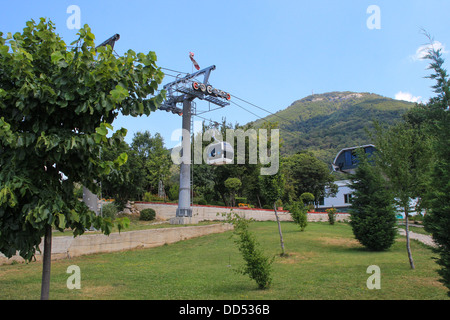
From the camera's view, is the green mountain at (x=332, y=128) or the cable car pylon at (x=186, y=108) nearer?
the cable car pylon at (x=186, y=108)

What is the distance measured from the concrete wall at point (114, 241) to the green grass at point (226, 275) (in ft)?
1.73

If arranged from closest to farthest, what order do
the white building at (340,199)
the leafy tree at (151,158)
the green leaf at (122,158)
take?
the green leaf at (122,158) → the leafy tree at (151,158) → the white building at (340,199)

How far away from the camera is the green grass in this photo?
838cm

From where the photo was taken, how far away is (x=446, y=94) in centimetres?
666

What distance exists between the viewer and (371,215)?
16.1 meters

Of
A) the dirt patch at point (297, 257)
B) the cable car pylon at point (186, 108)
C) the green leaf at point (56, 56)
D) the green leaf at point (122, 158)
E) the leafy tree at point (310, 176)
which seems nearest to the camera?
the green leaf at point (56, 56)

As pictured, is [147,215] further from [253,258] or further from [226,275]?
[253,258]

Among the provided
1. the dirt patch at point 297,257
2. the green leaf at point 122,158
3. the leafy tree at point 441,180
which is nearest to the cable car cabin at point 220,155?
the dirt patch at point 297,257

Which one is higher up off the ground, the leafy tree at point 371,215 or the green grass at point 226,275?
the leafy tree at point 371,215

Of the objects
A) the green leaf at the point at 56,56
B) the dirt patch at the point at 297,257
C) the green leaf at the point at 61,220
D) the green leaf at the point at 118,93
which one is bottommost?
the dirt patch at the point at 297,257

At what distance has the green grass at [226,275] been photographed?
8.38 metres

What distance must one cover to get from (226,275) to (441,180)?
7.14 metres

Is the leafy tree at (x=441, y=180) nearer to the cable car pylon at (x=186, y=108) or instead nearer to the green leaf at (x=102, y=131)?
the green leaf at (x=102, y=131)

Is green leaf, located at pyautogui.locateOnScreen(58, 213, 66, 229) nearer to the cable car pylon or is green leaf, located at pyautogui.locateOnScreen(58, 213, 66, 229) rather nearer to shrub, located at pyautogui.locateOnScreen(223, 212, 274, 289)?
shrub, located at pyautogui.locateOnScreen(223, 212, 274, 289)
